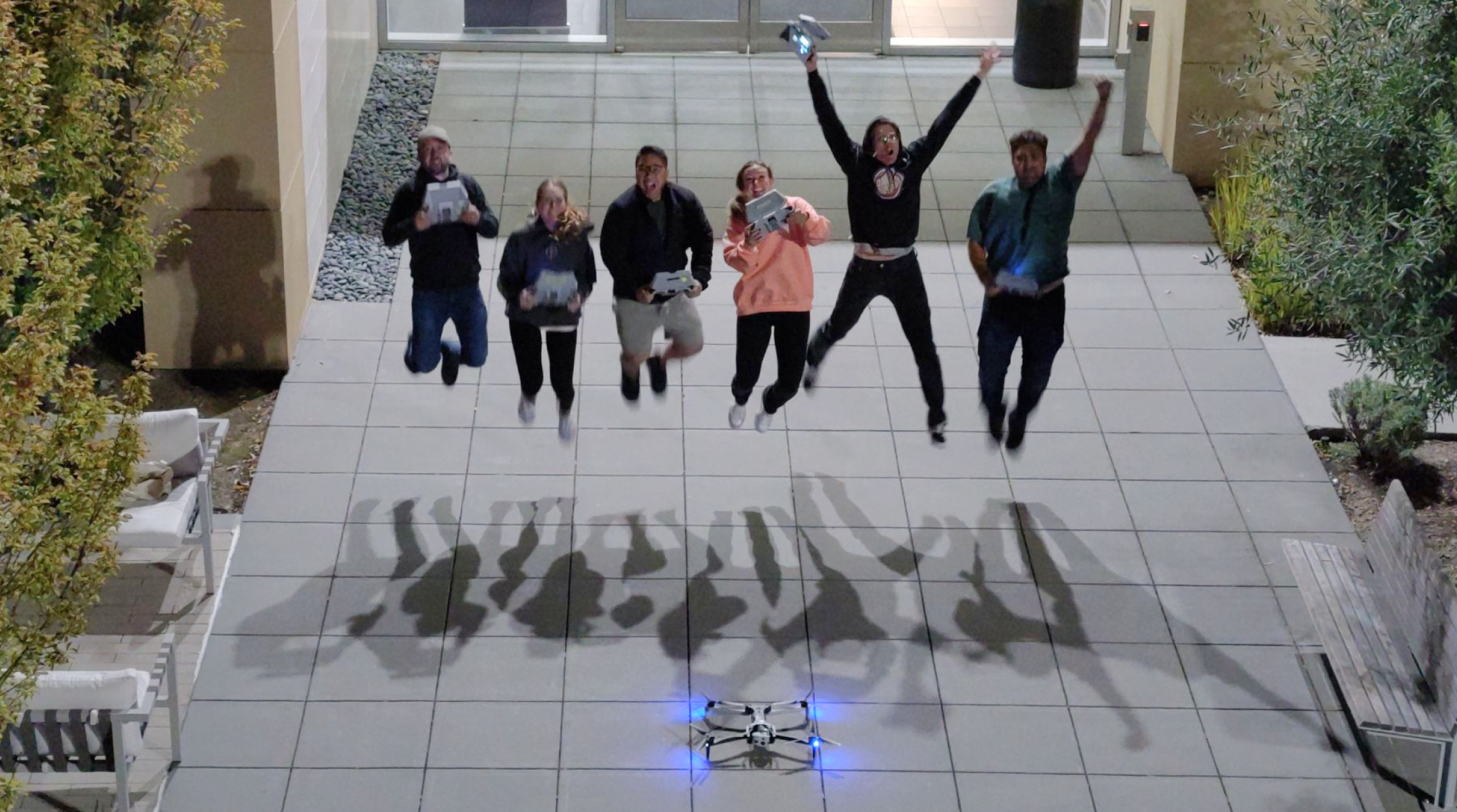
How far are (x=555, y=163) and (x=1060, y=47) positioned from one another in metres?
4.33

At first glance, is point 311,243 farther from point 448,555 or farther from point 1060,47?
point 1060,47

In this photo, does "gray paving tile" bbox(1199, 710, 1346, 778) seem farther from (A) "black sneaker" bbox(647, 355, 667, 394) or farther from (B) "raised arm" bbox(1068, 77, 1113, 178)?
(A) "black sneaker" bbox(647, 355, 667, 394)

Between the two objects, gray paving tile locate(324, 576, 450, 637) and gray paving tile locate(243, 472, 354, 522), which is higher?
gray paving tile locate(243, 472, 354, 522)

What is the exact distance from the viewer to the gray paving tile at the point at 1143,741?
787cm

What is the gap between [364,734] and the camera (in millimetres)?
7977

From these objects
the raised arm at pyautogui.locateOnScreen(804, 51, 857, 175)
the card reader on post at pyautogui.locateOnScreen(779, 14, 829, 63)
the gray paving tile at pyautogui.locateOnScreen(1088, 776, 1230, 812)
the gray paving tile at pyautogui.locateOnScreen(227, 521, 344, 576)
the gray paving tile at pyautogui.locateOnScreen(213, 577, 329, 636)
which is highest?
the card reader on post at pyautogui.locateOnScreen(779, 14, 829, 63)

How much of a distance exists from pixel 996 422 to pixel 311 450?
12.4 ft

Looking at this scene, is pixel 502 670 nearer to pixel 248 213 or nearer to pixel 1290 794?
pixel 1290 794

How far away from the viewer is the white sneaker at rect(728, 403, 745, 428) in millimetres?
9180

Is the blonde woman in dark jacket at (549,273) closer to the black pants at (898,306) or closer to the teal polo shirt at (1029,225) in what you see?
the black pants at (898,306)

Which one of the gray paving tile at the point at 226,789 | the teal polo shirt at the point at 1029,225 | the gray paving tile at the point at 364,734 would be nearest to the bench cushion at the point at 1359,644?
the teal polo shirt at the point at 1029,225

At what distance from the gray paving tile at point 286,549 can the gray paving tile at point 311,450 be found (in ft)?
1.78

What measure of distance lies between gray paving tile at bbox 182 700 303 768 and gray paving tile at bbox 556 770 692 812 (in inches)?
32.3

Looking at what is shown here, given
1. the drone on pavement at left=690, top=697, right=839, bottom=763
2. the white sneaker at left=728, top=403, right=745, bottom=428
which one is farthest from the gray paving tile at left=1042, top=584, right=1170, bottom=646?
the white sneaker at left=728, top=403, right=745, bottom=428
